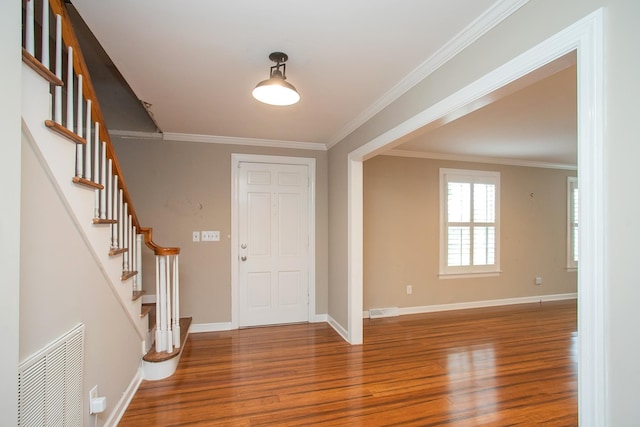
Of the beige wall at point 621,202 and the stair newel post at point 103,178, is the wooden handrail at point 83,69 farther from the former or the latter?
the beige wall at point 621,202

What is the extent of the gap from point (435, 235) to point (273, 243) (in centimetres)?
247

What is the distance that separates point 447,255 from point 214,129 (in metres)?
3.79

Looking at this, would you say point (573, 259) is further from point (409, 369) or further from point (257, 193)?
point (257, 193)

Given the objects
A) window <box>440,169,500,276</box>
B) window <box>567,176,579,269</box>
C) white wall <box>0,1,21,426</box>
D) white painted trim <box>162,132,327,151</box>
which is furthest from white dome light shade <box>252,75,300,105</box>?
window <box>567,176,579,269</box>

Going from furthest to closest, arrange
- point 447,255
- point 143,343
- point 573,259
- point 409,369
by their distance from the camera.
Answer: point 573,259
point 447,255
point 409,369
point 143,343

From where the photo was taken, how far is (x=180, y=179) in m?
3.73

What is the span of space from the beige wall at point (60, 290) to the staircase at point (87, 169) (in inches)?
3.0

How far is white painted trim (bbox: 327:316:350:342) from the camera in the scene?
349 centimetres

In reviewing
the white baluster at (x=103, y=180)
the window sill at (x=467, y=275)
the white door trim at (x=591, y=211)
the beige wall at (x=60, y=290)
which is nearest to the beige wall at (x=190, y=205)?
the beige wall at (x=60, y=290)

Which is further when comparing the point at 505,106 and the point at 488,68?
the point at 505,106

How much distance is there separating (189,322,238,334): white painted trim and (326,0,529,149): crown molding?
9.93 feet

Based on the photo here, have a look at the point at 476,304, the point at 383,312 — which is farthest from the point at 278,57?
the point at 476,304

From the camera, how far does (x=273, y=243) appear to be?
13.1ft

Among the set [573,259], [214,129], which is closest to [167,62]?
[214,129]
